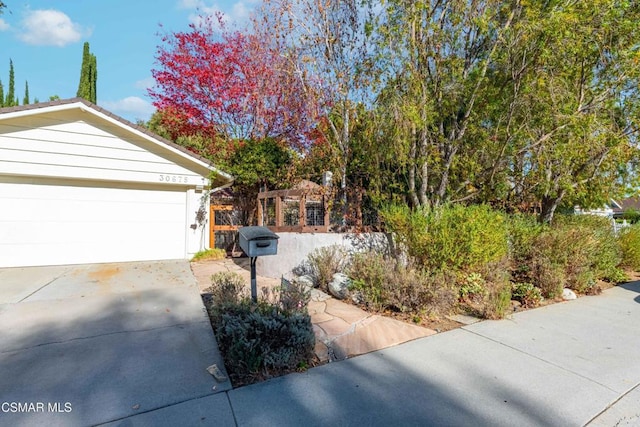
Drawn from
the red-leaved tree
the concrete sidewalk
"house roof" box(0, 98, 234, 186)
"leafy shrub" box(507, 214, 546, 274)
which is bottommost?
the concrete sidewalk

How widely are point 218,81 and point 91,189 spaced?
5667 millimetres

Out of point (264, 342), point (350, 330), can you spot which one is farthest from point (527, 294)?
point (264, 342)

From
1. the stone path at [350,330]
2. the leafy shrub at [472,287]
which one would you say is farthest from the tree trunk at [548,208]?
the stone path at [350,330]

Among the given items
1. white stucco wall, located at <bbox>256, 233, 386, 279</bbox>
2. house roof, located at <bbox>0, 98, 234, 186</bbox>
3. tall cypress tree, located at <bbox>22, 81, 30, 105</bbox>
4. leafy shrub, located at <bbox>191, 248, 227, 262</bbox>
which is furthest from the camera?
tall cypress tree, located at <bbox>22, 81, 30, 105</bbox>

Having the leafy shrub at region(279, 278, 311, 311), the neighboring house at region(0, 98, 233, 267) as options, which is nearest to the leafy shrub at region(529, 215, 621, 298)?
the leafy shrub at region(279, 278, 311, 311)

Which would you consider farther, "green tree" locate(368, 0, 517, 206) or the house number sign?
the house number sign

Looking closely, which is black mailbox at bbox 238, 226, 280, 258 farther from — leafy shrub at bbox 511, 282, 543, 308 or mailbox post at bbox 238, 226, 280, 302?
leafy shrub at bbox 511, 282, 543, 308

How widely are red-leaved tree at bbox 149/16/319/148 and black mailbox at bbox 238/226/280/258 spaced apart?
7.84 m

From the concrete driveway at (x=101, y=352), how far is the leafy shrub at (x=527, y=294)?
5.09 m

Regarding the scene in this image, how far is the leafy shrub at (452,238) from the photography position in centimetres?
496

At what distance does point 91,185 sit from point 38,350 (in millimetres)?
5313

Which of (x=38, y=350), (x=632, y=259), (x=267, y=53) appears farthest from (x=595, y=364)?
(x=267, y=53)

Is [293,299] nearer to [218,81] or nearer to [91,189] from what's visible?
[91,189]

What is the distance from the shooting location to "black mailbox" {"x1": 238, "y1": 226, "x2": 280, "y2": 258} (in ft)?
11.1
